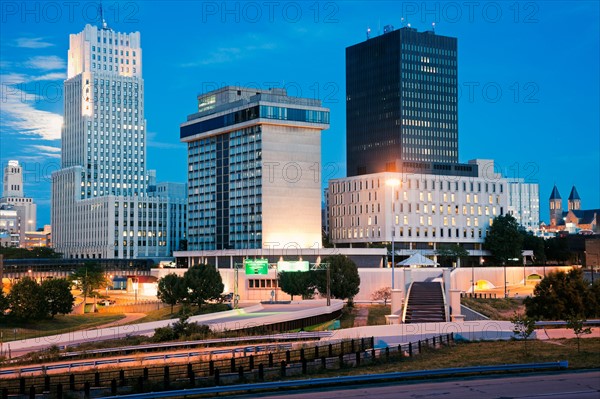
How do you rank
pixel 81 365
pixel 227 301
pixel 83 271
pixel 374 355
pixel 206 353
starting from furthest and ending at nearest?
1. pixel 83 271
2. pixel 227 301
3. pixel 206 353
4. pixel 81 365
5. pixel 374 355

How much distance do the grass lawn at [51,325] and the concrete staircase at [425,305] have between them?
41.2 m

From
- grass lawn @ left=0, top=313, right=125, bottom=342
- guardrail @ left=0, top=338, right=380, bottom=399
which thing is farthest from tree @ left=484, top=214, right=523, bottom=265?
guardrail @ left=0, top=338, right=380, bottom=399

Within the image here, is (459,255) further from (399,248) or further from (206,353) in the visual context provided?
(206,353)

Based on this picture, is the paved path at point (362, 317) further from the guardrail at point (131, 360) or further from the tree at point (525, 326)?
the tree at point (525, 326)

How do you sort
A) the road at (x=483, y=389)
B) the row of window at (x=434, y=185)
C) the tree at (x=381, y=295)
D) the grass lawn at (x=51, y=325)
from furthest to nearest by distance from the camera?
1. the row of window at (x=434, y=185)
2. the tree at (x=381, y=295)
3. the grass lawn at (x=51, y=325)
4. the road at (x=483, y=389)

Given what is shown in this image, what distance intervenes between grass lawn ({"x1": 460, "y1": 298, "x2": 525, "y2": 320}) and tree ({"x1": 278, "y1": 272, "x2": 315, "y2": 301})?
74.3ft

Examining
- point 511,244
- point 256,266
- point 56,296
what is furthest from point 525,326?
point 511,244

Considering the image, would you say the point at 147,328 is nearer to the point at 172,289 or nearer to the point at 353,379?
the point at 172,289

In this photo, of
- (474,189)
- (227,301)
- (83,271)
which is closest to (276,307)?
(227,301)

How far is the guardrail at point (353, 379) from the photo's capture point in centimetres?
3247

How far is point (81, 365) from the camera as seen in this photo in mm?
47719

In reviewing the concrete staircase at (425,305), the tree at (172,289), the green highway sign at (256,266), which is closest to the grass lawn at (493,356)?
the concrete staircase at (425,305)

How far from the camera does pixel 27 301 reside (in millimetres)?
103000

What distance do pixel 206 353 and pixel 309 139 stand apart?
122 metres
